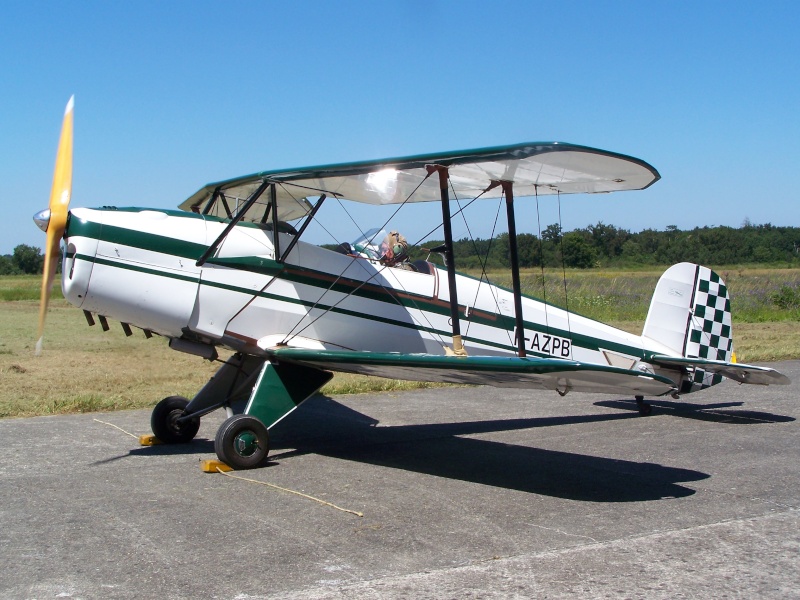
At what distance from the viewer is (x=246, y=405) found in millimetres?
7172

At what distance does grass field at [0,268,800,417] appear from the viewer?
9.99 m

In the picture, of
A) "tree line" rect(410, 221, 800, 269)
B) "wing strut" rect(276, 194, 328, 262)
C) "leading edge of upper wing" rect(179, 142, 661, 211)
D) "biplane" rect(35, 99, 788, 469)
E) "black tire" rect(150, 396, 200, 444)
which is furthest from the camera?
"tree line" rect(410, 221, 800, 269)

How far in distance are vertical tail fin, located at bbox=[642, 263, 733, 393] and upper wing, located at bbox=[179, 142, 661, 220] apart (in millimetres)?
2545

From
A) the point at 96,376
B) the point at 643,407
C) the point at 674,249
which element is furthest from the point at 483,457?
the point at 674,249

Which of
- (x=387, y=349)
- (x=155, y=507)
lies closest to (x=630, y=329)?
(x=387, y=349)

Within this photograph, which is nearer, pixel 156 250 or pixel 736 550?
pixel 736 550

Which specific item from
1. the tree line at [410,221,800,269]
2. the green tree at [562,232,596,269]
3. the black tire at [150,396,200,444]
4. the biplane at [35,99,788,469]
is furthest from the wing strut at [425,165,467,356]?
the tree line at [410,221,800,269]

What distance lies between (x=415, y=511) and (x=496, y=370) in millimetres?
1137

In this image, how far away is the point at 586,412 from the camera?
31.4 feet

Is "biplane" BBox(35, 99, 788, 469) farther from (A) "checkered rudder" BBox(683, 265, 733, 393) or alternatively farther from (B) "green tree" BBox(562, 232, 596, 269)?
(B) "green tree" BBox(562, 232, 596, 269)

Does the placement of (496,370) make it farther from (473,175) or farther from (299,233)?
(299,233)

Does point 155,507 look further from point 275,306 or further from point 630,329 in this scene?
point 630,329

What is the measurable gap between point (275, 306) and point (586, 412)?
173 inches

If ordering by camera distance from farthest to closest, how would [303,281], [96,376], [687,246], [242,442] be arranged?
[687,246] < [96,376] < [303,281] < [242,442]
